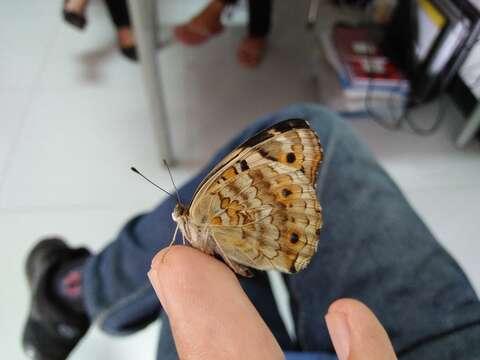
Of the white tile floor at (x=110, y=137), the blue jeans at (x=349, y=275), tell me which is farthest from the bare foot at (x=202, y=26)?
the blue jeans at (x=349, y=275)

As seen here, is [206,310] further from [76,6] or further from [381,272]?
[76,6]

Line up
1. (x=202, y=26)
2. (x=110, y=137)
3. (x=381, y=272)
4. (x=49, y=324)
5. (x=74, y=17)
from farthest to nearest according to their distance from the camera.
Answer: (x=202, y=26) < (x=74, y=17) < (x=110, y=137) < (x=49, y=324) < (x=381, y=272)

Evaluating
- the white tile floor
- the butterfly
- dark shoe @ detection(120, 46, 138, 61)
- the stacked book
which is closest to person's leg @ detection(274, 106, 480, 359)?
the butterfly

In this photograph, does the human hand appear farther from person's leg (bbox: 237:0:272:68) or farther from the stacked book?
person's leg (bbox: 237:0:272:68)

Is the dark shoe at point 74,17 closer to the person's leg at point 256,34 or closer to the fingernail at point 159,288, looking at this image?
the person's leg at point 256,34

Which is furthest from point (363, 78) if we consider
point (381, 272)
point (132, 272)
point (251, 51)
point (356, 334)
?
point (356, 334)

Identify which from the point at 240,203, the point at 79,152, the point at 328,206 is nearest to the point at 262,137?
the point at 240,203

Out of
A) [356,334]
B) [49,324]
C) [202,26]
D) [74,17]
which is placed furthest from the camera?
[202,26]
